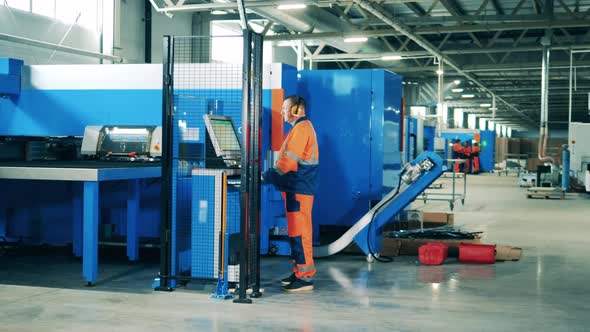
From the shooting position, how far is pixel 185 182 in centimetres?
562

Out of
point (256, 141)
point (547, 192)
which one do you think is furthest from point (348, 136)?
point (547, 192)

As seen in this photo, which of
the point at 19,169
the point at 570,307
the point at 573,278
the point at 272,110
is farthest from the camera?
the point at 272,110

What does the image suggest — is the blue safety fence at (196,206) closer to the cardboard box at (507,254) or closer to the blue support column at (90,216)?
the blue support column at (90,216)

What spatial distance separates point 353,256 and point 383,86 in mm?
1888

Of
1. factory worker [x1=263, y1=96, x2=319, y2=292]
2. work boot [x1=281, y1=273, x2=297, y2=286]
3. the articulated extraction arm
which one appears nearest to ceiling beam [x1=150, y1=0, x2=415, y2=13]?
the articulated extraction arm

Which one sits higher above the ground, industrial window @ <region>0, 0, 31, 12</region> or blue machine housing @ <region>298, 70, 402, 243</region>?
industrial window @ <region>0, 0, 31, 12</region>

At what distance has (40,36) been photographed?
12.1 metres

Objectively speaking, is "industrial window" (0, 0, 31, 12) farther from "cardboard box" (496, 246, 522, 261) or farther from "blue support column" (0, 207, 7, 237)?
"cardboard box" (496, 246, 522, 261)

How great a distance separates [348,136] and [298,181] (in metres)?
2.04

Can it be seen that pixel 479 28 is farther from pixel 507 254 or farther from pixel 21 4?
pixel 21 4

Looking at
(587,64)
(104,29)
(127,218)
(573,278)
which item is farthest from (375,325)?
(587,64)

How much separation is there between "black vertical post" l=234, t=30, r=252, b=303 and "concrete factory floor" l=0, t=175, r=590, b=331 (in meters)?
0.20

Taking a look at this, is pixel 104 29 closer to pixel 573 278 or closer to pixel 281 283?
pixel 281 283

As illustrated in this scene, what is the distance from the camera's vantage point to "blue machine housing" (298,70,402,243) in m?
7.44
